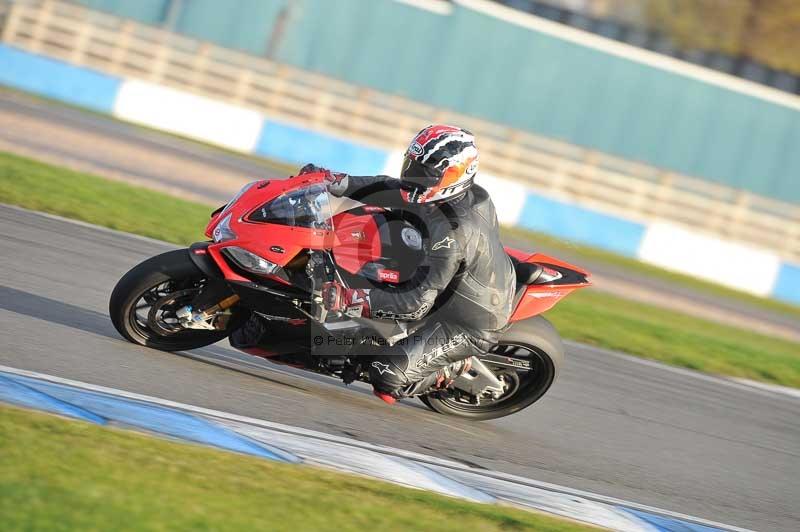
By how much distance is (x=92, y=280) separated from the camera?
800 cm

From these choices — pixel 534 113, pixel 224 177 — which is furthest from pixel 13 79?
pixel 534 113

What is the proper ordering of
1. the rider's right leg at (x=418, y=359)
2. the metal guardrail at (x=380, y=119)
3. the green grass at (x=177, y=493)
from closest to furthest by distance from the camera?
the green grass at (x=177, y=493) → the rider's right leg at (x=418, y=359) → the metal guardrail at (x=380, y=119)

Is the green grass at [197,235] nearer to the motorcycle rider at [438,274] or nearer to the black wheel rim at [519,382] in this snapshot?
the black wheel rim at [519,382]

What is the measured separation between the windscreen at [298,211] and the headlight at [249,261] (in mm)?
194

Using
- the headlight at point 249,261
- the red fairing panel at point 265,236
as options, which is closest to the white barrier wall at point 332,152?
the red fairing panel at point 265,236

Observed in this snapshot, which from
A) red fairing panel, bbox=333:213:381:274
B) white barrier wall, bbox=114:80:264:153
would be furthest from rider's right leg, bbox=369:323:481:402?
white barrier wall, bbox=114:80:264:153

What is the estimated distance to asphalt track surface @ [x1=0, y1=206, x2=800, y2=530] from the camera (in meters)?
5.96

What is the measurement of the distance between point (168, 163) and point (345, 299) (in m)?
11.5

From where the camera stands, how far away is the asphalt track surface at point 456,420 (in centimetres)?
596

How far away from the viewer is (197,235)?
11500mm

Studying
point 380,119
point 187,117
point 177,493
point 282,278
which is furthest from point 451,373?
point 380,119

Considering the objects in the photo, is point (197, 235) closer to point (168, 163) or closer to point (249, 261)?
point (168, 163)

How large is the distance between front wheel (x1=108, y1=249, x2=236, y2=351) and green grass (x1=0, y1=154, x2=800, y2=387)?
4.49 m

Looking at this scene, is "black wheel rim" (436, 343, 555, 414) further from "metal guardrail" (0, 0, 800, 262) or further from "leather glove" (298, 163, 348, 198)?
"metal guardrail" (0, 0, 800, 262)
